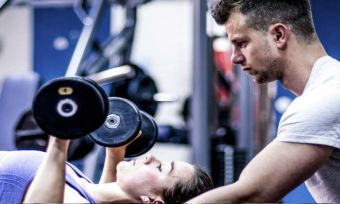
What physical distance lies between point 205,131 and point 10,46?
4.27 metres

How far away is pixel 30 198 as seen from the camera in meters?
1.61

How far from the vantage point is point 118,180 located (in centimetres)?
206

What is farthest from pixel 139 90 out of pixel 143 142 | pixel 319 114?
pixel 319 114

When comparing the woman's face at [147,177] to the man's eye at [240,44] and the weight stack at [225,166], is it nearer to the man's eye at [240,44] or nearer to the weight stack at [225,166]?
the man's eye at [240,44]

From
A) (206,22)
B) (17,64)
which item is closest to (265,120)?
(206,22)

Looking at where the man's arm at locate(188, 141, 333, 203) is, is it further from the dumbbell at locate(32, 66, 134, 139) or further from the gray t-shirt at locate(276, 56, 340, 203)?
the dumbbell at locate(32, 66, 134, 139)

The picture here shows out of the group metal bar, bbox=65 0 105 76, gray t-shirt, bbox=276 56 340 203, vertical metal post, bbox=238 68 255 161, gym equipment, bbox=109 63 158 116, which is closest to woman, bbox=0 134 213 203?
gray t-shirt, bbox=276 56 340 203

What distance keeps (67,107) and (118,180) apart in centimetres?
59

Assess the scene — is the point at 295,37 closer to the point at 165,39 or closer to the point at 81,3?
the point at 81,3

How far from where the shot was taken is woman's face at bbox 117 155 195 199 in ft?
6.70

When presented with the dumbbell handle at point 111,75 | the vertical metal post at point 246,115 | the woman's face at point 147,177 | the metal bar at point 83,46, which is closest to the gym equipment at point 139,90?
the dumbbell handle at point 111,75

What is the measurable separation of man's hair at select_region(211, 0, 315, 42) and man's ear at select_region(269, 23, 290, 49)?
0.02 m

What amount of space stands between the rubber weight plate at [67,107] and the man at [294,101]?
0.39m

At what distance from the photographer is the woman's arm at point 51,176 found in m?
1.59
